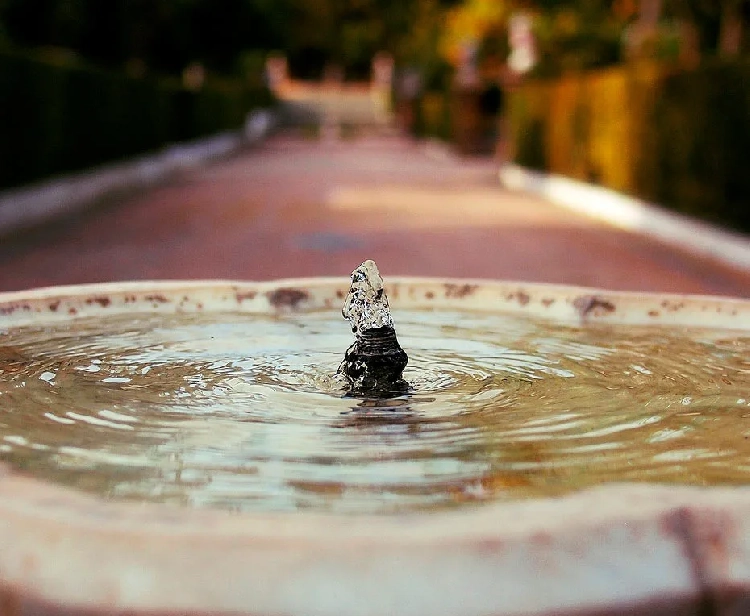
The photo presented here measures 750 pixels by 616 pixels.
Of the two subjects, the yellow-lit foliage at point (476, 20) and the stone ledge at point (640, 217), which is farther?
the yellow-lit foliage at point (476, 20)

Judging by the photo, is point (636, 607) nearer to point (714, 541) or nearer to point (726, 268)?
point (714, 541)

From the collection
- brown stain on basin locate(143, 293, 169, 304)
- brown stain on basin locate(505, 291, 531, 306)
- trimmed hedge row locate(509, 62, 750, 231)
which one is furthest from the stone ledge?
brown stain on basin locate(143, 293, 169, 304)

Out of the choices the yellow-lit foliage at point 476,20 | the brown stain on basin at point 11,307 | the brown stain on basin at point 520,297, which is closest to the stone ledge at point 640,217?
the brown stain on basin at point 520,297

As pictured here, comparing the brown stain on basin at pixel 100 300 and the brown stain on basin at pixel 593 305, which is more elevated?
the brown stain on basin at pixel 593 305

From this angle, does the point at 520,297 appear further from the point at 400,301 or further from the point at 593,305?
the point at 400,301

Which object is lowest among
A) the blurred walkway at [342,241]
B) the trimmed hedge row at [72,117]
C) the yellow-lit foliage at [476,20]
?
the blurred walkway at [342,241]

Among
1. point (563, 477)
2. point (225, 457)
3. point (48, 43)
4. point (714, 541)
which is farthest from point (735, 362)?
point (48, 43)

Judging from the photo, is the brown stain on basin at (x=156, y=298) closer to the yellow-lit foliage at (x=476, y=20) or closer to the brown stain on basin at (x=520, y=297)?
the brown stain on basin at (x=520, y=297)

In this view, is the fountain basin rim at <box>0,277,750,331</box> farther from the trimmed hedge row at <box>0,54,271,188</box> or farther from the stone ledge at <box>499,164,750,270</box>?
the trimmed hedge row at <box>0,54,271,188</box>
